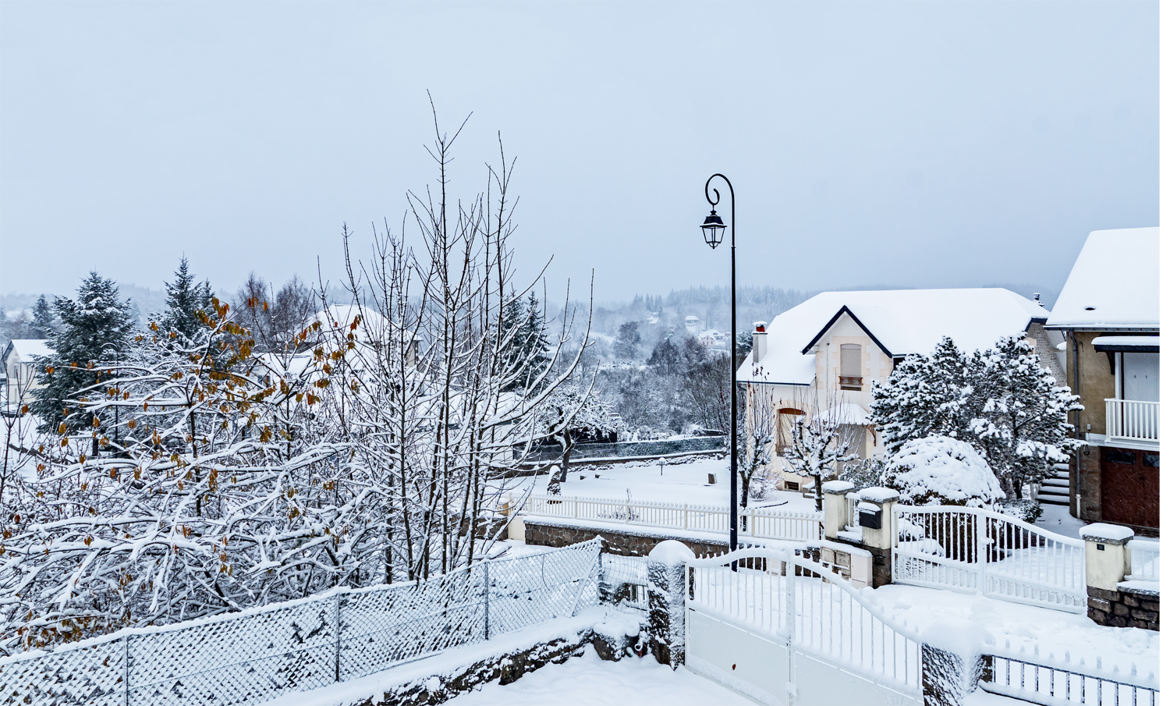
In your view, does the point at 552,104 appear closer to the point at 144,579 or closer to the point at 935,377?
the point at 144,579

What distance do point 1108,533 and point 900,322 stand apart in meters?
12.8

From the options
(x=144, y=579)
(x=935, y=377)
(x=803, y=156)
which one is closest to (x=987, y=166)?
(x=803, y=156)

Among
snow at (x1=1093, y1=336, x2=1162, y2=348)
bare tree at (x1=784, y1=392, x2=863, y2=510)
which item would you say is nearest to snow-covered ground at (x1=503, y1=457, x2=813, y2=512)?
bare tree at (x1=784, y1=392, x2=863, y2=510)

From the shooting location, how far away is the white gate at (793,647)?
5105 millimetres

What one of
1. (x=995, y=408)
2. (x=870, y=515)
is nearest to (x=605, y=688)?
(x=870, y=515)

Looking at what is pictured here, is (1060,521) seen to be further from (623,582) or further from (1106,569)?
(623,582)

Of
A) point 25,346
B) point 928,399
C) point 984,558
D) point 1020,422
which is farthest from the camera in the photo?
point 25,346

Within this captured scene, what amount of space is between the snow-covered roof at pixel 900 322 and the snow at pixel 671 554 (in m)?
12.5

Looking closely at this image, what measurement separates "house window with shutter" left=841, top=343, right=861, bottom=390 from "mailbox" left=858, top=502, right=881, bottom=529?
10.5m

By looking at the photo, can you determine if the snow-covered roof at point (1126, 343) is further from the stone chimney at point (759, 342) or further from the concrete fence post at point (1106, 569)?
the stone chimney at point (759, 342)

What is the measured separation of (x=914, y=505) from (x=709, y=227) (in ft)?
16.0

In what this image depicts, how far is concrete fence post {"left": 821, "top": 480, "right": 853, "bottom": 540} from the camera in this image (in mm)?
9570

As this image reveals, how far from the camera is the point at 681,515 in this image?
1225cm

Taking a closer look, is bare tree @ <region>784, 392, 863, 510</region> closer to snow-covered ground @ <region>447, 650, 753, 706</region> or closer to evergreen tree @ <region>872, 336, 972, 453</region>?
evergreen tree @ <region>872, 336, 972, 453</region>
